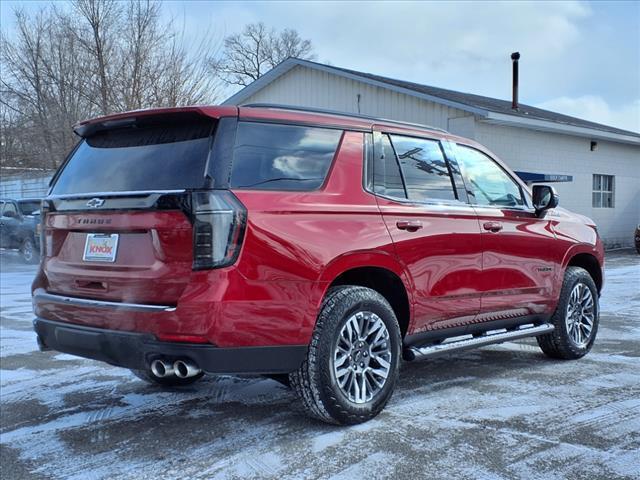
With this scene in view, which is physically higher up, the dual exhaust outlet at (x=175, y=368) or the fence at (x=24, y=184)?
the fence at (x=24, y=184)

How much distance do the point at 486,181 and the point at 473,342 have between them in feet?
4.37

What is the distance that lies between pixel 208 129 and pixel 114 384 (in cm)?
258

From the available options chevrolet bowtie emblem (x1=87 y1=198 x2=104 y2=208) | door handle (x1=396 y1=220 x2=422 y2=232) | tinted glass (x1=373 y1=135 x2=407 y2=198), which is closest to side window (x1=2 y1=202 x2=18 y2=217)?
chevrolet bowtie emblem (x1=87 y1=198 x2=104 y2=208)

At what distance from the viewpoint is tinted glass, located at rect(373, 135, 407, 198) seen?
4.18m

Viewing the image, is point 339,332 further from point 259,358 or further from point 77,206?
point 77,206

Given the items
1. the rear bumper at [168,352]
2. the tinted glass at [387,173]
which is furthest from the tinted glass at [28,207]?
the tinted glass at [387,173]

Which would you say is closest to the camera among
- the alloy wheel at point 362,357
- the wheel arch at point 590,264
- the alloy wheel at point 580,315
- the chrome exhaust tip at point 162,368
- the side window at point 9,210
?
the chrome exhaust tip at point 162,368

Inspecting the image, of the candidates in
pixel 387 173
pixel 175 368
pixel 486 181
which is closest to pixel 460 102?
pixel 486 181

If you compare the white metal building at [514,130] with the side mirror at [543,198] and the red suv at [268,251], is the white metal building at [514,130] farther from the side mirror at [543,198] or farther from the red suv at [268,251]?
the red suv at [268,251]

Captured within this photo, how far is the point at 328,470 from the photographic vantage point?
328 centimetres

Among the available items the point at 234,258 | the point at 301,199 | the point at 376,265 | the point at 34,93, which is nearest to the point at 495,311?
the point at 376,265

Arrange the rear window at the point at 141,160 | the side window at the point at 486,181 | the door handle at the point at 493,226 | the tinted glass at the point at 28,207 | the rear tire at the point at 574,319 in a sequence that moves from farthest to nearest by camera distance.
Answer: the tinted glass at the point at 28,207 < the rear tire at the point at 574,319 < the side window at the point at 486,181 < the door handle at the point at 493,226 < the rear window at the point at 141,160

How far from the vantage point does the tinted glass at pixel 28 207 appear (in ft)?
59.3

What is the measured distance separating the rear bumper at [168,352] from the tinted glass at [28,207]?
52.2 feet
